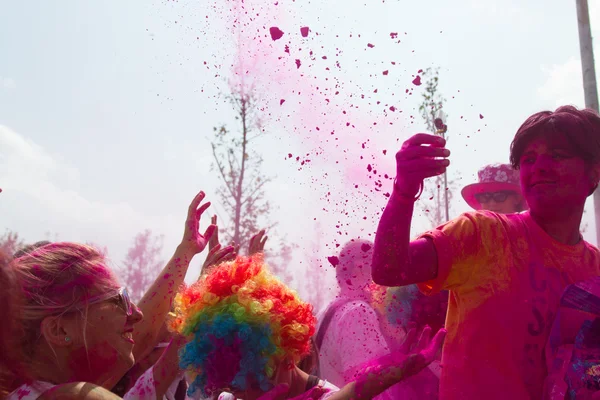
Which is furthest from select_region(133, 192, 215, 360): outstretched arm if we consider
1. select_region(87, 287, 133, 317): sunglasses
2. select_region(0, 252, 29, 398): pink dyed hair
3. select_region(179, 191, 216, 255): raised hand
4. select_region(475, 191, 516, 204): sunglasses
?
select_region(475, 191, 516, 204): sunglasses

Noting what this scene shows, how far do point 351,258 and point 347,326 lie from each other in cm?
73

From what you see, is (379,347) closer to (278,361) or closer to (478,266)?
(278,361)

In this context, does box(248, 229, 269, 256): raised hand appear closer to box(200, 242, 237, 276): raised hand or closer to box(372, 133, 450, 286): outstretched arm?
box(200, 242, 237, 276): raised hand

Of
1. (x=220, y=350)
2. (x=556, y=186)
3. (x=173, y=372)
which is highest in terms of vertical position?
(x=556, y=186)

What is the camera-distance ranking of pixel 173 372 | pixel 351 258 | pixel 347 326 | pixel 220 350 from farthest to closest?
pixel 351 258 → pixel 347 326 → pixel 173 372 → pixel 220 350

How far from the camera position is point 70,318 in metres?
2.00

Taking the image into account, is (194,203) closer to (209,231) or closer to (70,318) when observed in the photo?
(209,231)

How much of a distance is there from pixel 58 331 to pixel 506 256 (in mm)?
1681

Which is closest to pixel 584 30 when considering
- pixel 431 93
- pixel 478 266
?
pixel 431 93

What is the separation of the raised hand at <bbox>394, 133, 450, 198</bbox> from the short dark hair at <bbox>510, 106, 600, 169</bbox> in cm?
57

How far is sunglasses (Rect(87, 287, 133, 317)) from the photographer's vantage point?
82.3 inches

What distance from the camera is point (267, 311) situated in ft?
7.64

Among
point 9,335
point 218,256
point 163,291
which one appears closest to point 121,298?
point 9,335

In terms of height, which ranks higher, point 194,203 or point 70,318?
point 194,203
